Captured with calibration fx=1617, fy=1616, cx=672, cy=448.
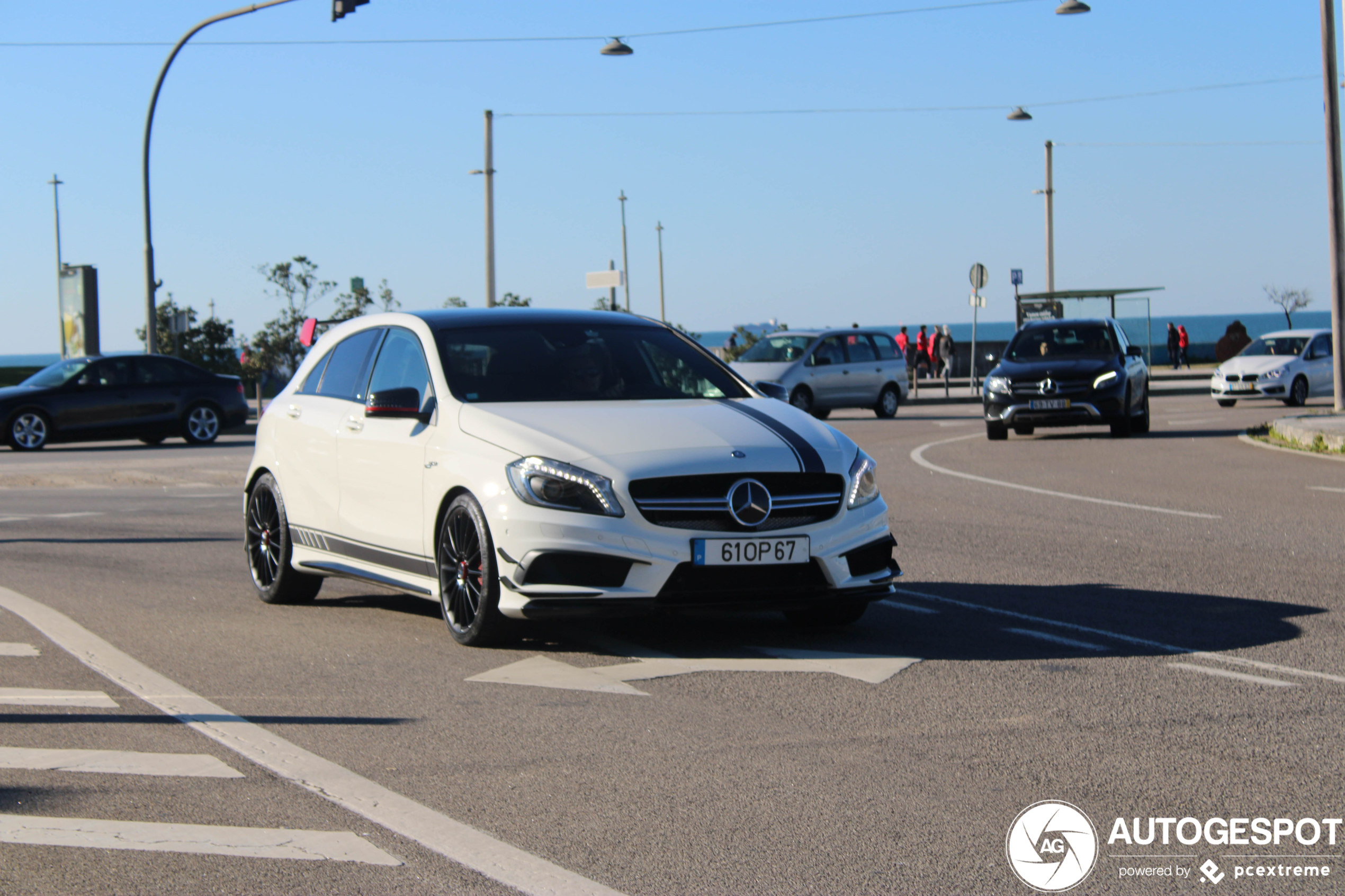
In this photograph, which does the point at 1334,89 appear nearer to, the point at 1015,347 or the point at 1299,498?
the point at 1015,347

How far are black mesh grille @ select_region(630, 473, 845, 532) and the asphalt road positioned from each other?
1.95 feet

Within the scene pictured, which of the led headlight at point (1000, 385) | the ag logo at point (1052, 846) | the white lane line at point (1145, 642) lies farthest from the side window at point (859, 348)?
the ag logo at point (1052, 846)

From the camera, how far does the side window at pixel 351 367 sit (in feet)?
27.4

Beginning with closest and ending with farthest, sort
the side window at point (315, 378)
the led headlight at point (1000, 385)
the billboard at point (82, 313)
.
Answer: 1. the side window at point (315, 378)
2. the led headlight at point (1000, 385)
3. the billboard at point (82, 313)

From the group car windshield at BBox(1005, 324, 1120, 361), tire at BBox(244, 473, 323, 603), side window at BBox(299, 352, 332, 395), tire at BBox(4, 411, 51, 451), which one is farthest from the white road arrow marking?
tire at BBox(4, 411, 51, 451)

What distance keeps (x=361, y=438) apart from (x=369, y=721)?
2.48 metres

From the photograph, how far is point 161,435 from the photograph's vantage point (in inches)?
1048

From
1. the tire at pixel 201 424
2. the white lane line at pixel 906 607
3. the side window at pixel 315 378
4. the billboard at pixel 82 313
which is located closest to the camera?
the white lane line at pixel 906 607

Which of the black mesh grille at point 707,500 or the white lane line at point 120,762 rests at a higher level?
the black mesh grille at point 707,500

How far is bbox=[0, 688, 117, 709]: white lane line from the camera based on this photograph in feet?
20.1

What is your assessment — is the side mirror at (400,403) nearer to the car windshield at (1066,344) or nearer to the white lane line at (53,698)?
the white lane line at (53,698)

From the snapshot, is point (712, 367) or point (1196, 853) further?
point (712, 367)

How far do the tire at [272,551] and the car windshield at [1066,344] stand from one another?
49.9 feet

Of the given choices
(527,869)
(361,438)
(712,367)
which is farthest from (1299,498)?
(527,869)
